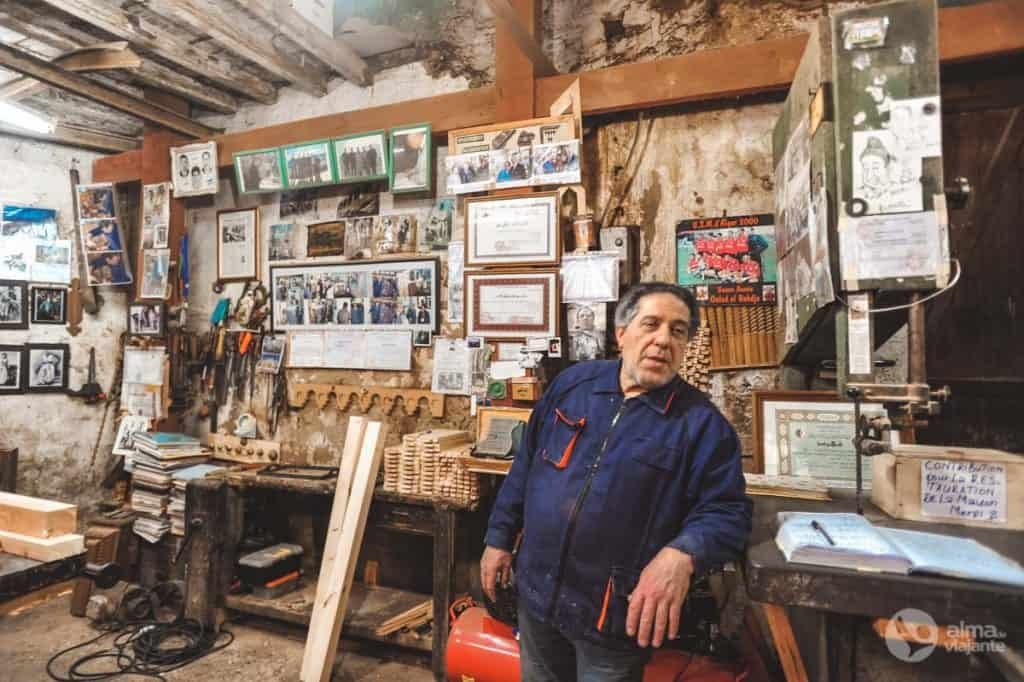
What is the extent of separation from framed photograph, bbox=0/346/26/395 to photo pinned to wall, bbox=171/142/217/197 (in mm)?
1612

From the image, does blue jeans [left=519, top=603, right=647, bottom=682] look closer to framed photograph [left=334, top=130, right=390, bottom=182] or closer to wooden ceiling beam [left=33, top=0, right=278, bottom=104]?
framed photograph [left=334, top=130, right=390, bottom=182]

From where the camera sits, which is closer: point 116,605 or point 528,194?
point 528,194

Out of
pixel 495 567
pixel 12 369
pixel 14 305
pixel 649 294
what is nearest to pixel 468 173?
pixel 649 294

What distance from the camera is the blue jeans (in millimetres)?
1629

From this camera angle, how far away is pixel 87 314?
174 inches

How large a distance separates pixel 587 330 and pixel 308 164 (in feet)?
6.99

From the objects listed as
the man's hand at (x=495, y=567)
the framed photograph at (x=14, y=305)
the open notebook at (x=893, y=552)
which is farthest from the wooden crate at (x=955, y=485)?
the framed photograph at (x=14, y=305)

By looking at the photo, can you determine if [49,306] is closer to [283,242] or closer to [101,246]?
[101,246]

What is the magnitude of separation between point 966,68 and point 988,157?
0.41 m

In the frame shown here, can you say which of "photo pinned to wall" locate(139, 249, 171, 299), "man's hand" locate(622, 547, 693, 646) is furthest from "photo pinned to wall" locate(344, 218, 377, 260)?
"man's hand" locate(622, 547, 693, 646)

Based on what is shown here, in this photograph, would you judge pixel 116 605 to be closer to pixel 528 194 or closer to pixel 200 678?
pixel 200 678

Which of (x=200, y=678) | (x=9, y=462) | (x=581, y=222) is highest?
(x=581, y=222)

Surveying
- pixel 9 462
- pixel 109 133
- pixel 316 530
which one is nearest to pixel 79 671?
pixel 316 530

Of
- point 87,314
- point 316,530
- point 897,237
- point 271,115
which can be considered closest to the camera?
point 897,237
